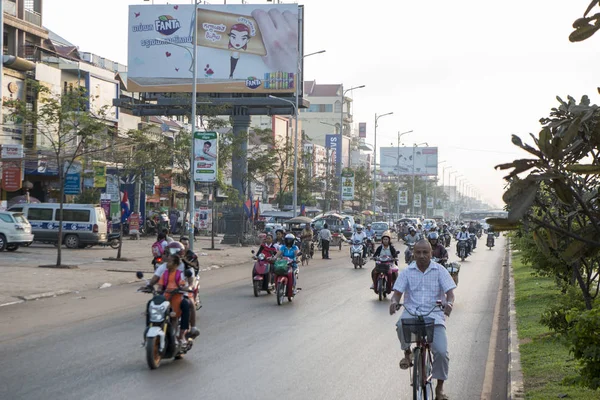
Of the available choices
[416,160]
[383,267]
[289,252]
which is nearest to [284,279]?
[289,252]

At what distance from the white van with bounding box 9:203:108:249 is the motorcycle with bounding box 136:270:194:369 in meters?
28.9

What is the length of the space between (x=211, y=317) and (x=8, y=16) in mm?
39223

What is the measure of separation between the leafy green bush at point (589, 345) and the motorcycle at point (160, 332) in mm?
5376

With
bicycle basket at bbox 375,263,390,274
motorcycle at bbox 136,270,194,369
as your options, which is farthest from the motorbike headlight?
bicycle basket at bbox 375,263,390,274

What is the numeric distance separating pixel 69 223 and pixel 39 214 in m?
1.57

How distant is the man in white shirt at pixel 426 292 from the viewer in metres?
8.38

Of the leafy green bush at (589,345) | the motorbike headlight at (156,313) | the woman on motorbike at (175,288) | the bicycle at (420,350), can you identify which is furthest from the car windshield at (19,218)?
the leafy green bush at (589,345)

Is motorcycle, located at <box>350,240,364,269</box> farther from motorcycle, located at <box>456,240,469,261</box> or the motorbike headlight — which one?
the motorbike headlight

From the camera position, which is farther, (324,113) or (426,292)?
(324,113)

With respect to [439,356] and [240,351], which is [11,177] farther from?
[439,356]

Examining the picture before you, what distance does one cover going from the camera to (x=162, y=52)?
52594 mm

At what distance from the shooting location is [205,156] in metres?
34.8

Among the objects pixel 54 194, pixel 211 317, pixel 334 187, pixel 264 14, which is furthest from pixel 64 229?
pixel 334 187

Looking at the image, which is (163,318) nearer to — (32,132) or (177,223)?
(32,132)
